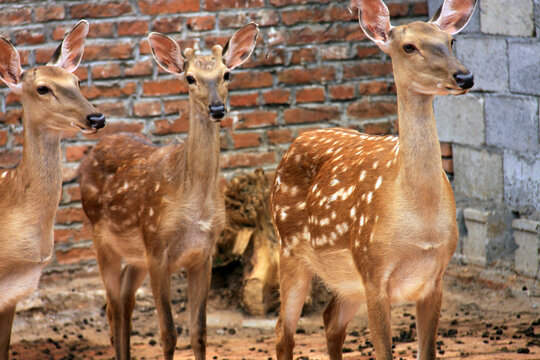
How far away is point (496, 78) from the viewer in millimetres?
6090

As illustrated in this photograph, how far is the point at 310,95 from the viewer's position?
6762 millimetres

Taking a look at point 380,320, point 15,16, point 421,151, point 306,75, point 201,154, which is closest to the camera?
point 421,151

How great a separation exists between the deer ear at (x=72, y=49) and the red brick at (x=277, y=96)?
7.63ft

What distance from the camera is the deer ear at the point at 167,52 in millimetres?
4809

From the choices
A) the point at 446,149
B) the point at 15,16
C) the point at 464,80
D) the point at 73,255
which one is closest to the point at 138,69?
the point at 15,16

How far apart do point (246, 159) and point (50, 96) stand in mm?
2722

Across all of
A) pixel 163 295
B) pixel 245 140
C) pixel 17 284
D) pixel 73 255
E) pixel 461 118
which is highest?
pixel 461 118

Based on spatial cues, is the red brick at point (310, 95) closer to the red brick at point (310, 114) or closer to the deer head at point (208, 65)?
the red brick at point (310, 114)

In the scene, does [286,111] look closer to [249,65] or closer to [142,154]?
[249,65]

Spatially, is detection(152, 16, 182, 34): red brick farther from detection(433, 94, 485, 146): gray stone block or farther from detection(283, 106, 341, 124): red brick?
detection(433, 94, 485, 146): gray stone block

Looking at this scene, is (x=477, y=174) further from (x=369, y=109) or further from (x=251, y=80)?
(x=251, y=80)

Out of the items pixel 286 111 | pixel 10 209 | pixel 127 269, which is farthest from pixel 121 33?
pixel 10 209

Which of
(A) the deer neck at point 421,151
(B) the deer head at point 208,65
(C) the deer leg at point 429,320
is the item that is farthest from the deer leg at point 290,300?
(A) the deer neck at point 421,151

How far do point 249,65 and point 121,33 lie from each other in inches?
39.7
